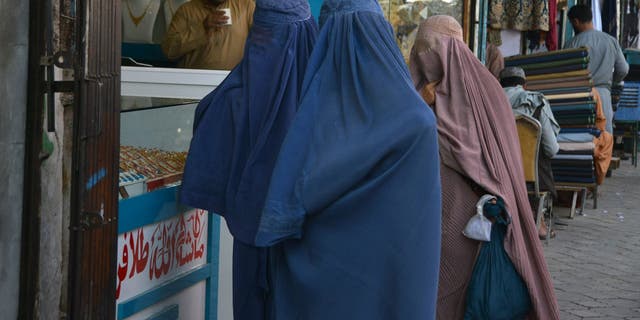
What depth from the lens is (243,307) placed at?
3336mm

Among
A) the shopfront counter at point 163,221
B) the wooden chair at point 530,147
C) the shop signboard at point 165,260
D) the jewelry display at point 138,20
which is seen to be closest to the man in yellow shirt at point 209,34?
the jewelry display at point 138,20

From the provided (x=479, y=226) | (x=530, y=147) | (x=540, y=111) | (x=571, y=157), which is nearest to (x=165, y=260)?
(x=479, y=226)

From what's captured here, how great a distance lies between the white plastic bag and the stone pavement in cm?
155

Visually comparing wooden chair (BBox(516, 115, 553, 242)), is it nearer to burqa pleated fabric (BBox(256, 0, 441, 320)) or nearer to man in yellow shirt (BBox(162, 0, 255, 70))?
man in yellow shirt (BBox(162, 0, 255, 70))

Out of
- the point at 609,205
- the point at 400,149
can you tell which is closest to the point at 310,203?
the point at 400,149

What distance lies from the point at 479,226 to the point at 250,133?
4.67ft

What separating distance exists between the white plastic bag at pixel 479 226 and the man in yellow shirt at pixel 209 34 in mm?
1939

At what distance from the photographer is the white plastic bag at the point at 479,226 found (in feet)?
13.8

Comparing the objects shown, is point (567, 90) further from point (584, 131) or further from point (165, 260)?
point (165, 260)

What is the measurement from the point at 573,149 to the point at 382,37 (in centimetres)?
564

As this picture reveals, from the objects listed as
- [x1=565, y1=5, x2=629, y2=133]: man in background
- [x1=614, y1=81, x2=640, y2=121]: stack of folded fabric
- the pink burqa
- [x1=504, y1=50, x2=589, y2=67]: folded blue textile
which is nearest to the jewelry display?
the pink burqa

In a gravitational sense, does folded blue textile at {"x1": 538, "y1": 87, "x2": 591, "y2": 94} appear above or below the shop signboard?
above

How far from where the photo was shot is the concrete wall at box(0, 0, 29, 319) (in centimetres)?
252

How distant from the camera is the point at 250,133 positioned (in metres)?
3.29
